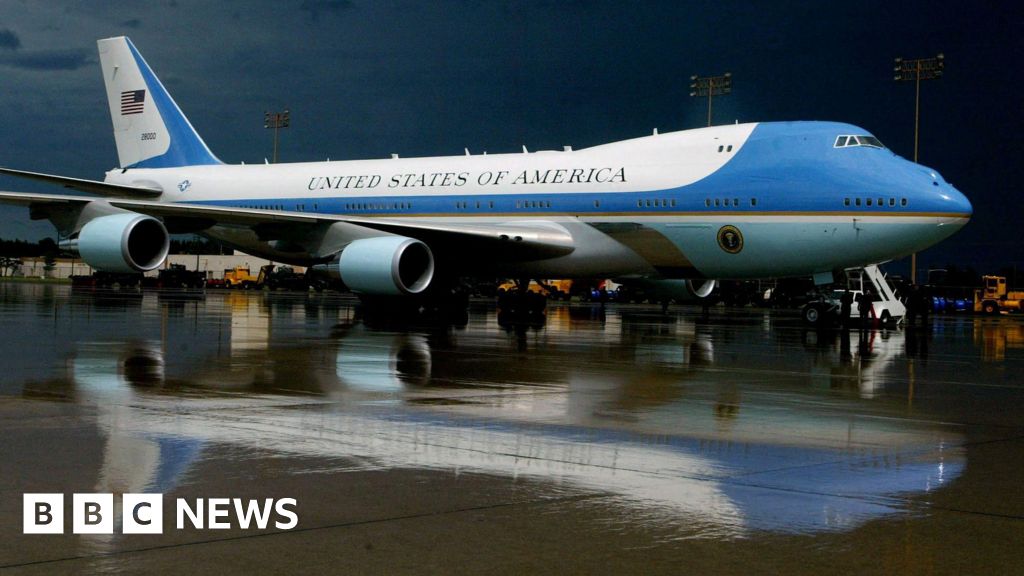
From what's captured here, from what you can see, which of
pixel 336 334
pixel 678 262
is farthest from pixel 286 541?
pixel 678 262

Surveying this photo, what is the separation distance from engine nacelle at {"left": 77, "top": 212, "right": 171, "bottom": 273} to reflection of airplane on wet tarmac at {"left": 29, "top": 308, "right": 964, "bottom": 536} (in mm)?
9497

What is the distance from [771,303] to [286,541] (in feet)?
180

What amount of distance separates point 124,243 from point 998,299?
52.1 meters

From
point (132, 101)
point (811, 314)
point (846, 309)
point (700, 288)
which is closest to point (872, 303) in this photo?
point (811, 314)

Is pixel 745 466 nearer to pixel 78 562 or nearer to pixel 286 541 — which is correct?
pixel 286 541

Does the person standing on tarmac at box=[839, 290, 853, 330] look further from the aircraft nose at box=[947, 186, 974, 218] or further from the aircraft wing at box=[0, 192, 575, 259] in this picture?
the aircraft wing at box=[0, 192, 575, 259]

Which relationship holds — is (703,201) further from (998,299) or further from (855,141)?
(998,299)

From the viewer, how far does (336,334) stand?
69.5 ft

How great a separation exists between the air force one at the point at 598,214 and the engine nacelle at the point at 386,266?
44 millimetres

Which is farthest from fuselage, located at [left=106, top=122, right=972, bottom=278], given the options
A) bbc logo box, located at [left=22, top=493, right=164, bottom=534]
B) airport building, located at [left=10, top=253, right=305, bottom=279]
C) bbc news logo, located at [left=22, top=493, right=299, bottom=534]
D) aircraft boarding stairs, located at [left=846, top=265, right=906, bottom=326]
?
airport building, located at [left=10, top=253, right=305, bottom=279]

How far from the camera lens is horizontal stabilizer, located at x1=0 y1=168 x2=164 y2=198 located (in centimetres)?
2781

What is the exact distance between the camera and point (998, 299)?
6122cm

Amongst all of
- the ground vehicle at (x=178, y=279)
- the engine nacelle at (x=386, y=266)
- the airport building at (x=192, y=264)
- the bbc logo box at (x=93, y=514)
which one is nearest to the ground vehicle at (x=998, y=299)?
the engine nacelle at (x=386, y=266)

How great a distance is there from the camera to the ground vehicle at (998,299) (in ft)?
196
